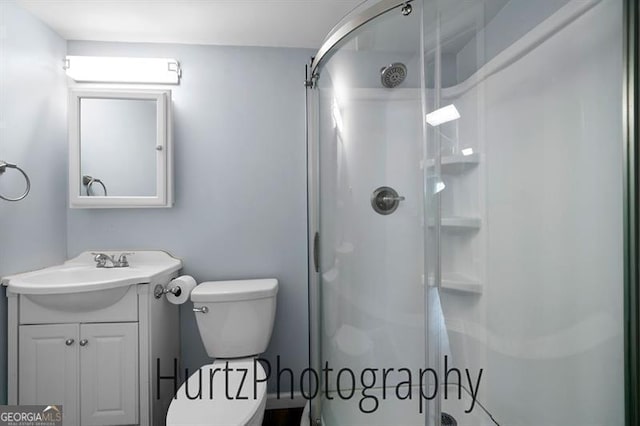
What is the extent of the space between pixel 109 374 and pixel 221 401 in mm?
603

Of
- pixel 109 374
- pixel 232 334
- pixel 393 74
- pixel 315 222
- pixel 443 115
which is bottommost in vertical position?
pixel 109 374

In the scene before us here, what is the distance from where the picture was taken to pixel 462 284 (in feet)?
3.15

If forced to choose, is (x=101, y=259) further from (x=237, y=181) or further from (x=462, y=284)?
(x=462, y=284)

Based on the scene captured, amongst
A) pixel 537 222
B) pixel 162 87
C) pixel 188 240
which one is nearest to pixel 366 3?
pixel 537 222

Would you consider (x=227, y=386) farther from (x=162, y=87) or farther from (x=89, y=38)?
(x=89, y=38)

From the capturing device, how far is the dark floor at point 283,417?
1.76 m

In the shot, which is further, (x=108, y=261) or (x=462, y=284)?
(x=108, y=261)

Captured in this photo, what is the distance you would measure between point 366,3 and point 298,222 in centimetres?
117

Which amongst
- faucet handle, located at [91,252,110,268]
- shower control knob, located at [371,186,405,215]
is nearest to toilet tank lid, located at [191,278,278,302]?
faucet handle, located at [91,252,110,268]

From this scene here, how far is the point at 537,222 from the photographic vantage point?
0.96 meters

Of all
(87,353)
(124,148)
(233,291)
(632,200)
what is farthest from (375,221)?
(124,148)

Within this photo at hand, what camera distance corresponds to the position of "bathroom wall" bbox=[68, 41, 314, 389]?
1.89m

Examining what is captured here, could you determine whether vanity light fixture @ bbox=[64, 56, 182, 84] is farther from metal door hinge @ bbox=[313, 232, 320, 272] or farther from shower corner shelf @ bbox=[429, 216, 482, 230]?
shower corner shelf @ bbox=[429, 216, 482, 230]

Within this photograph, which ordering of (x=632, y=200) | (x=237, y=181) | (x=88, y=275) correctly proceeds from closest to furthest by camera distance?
(x=632, y=200) → (x=88, y=275) → (x=237, y=181)
